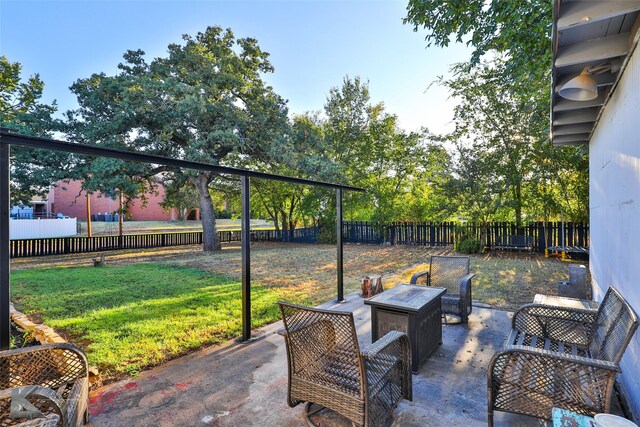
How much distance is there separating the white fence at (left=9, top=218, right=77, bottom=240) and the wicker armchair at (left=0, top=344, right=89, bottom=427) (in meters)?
21.3

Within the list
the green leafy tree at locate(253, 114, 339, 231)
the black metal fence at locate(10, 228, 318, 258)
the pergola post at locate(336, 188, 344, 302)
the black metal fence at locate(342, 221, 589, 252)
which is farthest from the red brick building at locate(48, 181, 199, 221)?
the pergola post at locate(336, 188, 344, 302)

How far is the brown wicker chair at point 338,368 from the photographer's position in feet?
6.26

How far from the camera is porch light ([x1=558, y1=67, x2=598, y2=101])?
2.60m

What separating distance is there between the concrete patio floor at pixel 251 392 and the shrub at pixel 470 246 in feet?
27.9

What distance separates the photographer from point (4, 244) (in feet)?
6.73

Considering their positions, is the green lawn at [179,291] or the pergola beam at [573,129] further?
the pergola beam at [573,129]

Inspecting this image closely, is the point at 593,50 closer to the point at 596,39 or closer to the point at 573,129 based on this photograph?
the point at 596,39

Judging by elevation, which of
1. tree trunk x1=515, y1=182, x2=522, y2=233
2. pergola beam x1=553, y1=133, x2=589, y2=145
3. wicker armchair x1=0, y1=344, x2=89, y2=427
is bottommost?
wicker armchair x1=0, y1=344, x2=89, y2=427

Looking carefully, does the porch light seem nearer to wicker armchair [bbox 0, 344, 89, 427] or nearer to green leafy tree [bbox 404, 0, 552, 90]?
green leafy tree [bbox 404, 0, 552, 90]

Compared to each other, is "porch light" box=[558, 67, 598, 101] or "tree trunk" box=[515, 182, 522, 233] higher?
"porch light" box=[558, 67, 598, 101]

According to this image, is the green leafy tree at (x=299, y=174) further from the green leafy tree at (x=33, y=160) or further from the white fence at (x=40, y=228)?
A: the white fence at (x=40, y=228)

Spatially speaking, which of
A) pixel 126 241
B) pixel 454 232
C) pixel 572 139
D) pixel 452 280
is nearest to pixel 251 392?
pixel 452 280

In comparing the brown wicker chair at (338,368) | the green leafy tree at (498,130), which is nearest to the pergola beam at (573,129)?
the brown wicker chair at (338,368)

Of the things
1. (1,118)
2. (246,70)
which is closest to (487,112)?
(246,70)
